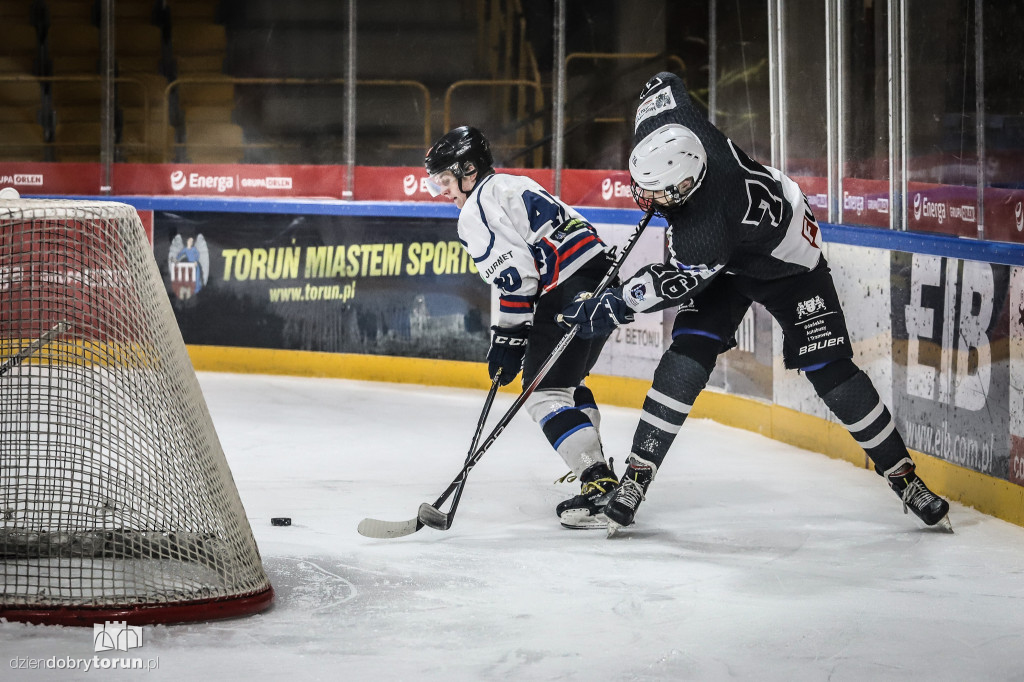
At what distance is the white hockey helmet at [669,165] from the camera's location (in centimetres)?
329

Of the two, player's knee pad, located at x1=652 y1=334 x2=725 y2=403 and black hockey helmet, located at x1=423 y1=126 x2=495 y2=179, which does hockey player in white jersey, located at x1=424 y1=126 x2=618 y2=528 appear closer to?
black hockey helmet, located at x1=423 y1=126 x2=495 y2=179

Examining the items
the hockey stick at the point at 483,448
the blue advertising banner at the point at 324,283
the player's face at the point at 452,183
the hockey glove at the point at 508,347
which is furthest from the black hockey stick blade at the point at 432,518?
the blue advertising banner at the point at 324,283

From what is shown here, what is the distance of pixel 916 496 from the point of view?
11.6 ft

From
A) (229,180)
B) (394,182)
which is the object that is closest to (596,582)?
(394,182)

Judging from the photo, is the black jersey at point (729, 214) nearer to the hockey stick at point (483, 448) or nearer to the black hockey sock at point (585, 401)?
the hockey stick at point (483, 448)

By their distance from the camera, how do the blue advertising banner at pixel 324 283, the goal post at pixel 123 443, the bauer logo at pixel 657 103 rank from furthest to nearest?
the blue advertising banner at pixel 324 283
the bauer logo at pixel 657 103
the goal post at pixel 123 443

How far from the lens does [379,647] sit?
2607 mm

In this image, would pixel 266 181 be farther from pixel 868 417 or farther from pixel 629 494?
pixel 868 417

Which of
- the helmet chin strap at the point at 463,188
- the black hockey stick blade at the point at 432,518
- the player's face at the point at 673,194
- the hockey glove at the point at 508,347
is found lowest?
the black hockey stick blade at the point at 432,518

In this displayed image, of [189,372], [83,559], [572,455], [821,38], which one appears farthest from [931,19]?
[83,559]

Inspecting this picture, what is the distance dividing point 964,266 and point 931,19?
98 centimetres

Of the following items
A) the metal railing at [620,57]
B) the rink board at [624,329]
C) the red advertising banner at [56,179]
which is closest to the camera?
the rink board at [624,329]

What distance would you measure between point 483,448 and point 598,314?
0.49 metres

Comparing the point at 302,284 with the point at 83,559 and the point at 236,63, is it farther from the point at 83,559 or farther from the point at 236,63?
the point at 83,559
